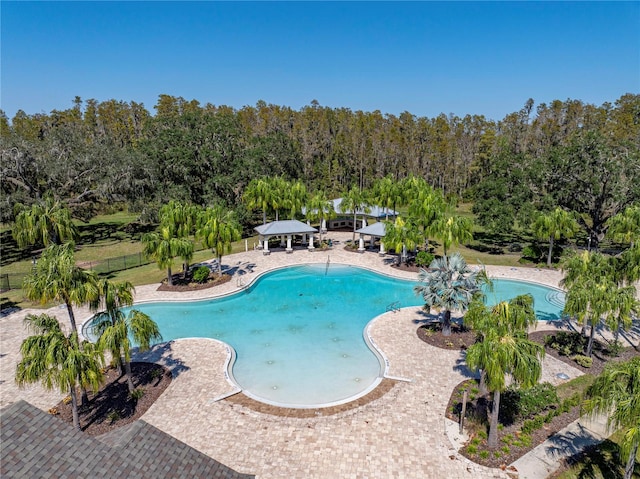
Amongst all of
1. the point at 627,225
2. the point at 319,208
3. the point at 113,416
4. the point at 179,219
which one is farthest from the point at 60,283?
the point at 627,225

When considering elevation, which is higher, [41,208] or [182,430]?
[41,208]

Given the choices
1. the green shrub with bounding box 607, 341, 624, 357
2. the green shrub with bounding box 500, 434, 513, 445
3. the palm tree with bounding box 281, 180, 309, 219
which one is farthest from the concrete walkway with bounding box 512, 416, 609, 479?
Result: the palm tree with bounding box 281, 180, 309, 219

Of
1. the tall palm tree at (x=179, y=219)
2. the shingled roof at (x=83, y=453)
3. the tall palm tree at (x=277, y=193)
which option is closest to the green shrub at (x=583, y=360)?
the shingled roof at (x=83, y=453)

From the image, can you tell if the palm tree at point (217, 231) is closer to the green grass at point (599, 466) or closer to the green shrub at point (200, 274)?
the green shrub at point (200, 274)

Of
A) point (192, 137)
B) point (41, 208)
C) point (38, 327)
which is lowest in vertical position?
point (38, 327)

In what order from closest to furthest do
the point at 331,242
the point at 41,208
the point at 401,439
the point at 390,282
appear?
1. the point at 401,439
2. the point at 41,208
3. the point at 390,282
4. the point at 331,242

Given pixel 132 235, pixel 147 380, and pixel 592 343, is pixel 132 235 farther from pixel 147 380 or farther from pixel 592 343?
pixel 592 343

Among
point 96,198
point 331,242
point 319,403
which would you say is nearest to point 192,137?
point 96,198
